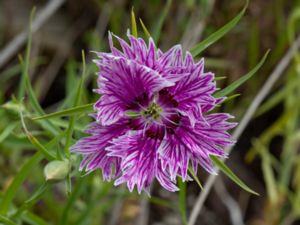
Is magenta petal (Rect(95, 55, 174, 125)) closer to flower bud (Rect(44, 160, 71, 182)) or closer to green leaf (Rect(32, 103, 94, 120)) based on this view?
green leaf (Rect(32, 103, 94, 120))

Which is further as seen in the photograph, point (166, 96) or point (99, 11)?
point (99, 11)

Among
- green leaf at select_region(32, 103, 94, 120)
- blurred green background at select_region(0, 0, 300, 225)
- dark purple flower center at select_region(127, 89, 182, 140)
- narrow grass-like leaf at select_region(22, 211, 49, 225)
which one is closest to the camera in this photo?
green leaf at select_region(32, 103, 94, 120)

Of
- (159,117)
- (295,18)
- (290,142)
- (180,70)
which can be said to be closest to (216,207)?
(290,142)

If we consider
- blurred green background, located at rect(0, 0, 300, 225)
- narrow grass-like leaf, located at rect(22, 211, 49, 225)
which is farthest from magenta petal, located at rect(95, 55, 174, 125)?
blurred green background, located at rect(0, 0, 300, 225)

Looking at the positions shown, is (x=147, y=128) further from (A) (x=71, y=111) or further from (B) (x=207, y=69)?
(B) (x=207, y=69)

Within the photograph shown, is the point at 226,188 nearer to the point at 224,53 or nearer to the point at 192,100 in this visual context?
the point at 224,53

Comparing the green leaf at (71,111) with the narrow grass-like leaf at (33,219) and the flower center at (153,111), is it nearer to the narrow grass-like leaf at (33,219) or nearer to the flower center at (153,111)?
the flower center at (153,111)
